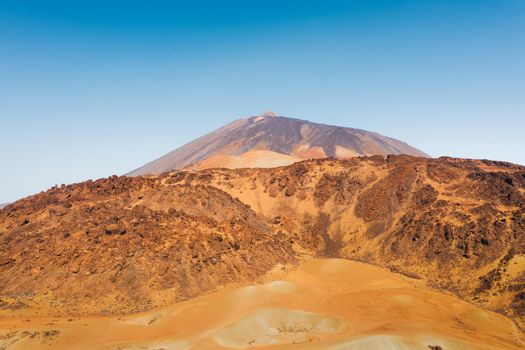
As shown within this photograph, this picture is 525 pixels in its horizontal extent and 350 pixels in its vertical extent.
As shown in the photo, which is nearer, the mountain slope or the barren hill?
the barren hill

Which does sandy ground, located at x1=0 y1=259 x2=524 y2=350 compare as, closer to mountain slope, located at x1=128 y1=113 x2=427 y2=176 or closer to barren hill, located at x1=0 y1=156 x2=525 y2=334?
barren hill, located at x1=0 y1=156 x2=525 y2=334

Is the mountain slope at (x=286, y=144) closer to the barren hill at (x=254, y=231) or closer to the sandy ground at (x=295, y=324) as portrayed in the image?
the barren hill at (x=254, y=231)

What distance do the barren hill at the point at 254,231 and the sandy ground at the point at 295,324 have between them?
2957 mm

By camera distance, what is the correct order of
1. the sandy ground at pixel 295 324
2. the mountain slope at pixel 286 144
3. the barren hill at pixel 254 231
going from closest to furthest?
1. the sandy ground at pixel 295 324
2. the barren hill at pixel 254 231
3. the mountain slope at pixel 286 144

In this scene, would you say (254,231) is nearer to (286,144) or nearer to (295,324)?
(295,324)

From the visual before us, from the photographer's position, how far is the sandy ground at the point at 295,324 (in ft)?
84.7

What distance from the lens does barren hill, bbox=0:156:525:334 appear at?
37.8 metres

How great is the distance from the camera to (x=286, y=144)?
5541 inches

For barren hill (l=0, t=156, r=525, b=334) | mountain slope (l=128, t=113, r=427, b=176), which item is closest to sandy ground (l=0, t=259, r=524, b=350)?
barren hill (l=0, t=156, r=525, b=334)

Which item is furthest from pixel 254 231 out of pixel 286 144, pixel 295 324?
pixel 286 144

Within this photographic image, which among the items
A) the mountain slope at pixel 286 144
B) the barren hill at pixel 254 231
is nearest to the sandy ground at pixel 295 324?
the barren hill at pixel 254 231

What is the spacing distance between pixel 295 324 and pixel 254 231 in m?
20.2

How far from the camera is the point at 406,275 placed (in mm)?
42438

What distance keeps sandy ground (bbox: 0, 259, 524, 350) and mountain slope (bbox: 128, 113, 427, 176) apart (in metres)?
84.6
